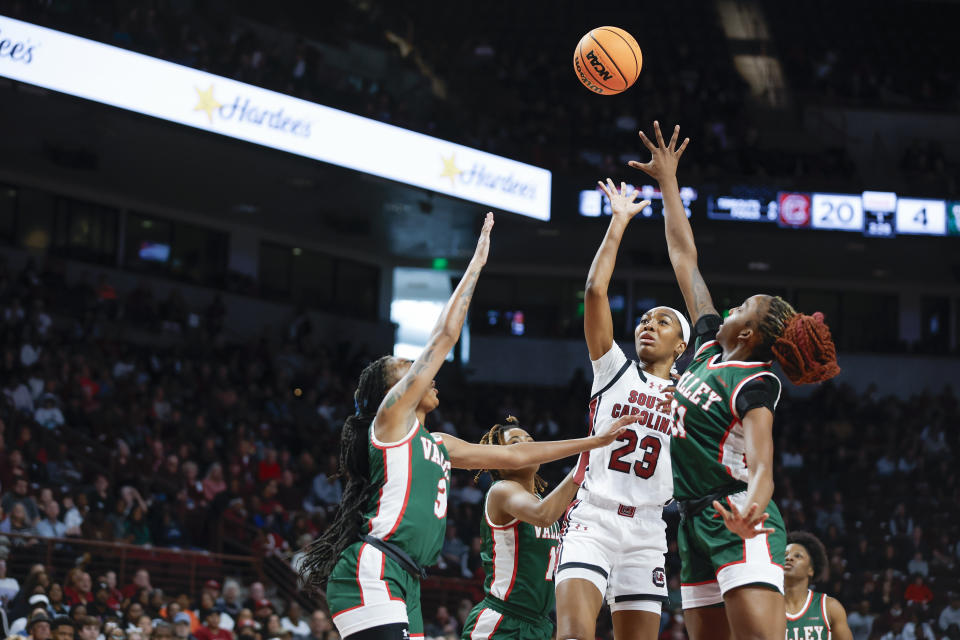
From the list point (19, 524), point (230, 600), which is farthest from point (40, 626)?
point (230, 600)

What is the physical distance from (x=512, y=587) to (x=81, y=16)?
13.5 m

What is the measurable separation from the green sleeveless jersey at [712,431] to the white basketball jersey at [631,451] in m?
0.63

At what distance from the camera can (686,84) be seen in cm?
2728

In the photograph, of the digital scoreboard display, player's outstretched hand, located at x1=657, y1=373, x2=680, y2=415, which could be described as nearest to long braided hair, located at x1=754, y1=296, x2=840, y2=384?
player's outstretched hand, located at x1=657, y1=373, x2=680, y2=415

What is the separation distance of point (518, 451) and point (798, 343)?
1543mm

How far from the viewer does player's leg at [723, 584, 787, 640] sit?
16.0ft

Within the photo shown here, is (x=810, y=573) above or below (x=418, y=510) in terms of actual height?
below

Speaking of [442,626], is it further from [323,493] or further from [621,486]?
[621,486]

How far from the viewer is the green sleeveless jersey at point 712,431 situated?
5.14 meters

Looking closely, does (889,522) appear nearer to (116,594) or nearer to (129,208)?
(116,594)

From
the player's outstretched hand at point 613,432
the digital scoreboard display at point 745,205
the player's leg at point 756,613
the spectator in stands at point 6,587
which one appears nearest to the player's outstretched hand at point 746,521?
the player's leg at point 756,613

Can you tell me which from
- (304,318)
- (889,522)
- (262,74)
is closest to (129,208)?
(304,318)

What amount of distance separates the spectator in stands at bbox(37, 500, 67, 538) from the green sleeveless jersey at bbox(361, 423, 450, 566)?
9.22 m

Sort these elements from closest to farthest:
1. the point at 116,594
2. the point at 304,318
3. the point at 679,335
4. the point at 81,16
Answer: the point at 679,335 < the point at 116,594 < the point at 81,16 < the point at 304,318
